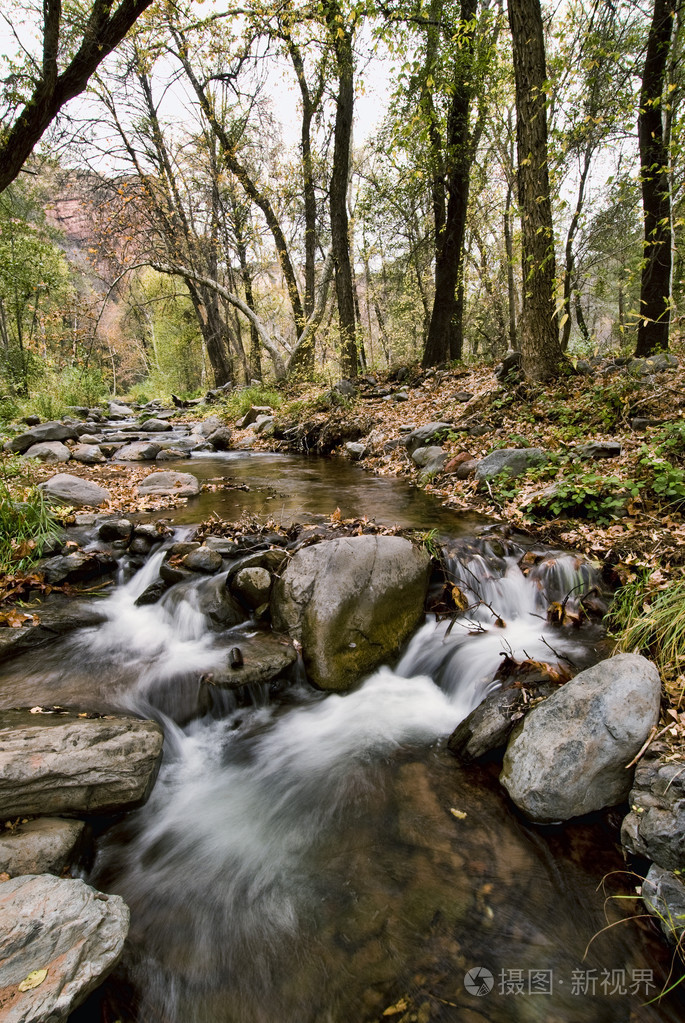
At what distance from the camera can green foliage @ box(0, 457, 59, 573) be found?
4895mm

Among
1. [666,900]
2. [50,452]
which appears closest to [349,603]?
[666,900]

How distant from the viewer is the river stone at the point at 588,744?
101 inches

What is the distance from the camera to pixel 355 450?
10.4 meters

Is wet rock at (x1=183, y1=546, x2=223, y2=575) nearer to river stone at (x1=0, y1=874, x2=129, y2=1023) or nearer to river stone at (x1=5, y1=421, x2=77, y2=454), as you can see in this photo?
river stone at (x1=0, y1=874, x2=129, y2=1023)

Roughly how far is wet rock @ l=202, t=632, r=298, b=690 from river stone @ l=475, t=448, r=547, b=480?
3.96 m

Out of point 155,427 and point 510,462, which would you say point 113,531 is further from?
point 155,427

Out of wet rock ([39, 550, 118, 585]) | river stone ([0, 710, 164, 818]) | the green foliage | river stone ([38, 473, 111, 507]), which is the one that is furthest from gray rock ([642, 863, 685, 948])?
river stone ([38, 473, 111, 507])

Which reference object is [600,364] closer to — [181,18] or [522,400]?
[522,400]

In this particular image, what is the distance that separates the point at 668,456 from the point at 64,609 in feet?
21.0

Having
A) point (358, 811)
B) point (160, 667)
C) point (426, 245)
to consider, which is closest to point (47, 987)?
point (358, 811)

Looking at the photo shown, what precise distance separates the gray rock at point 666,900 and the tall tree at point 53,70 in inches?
313

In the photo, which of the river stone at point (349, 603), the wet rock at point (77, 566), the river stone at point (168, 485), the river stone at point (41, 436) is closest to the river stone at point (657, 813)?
the river stone at point (349, 603)

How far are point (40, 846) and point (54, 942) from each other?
784mm

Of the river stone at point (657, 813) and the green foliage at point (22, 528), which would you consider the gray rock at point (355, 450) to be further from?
the river stone at point (657, 813)
